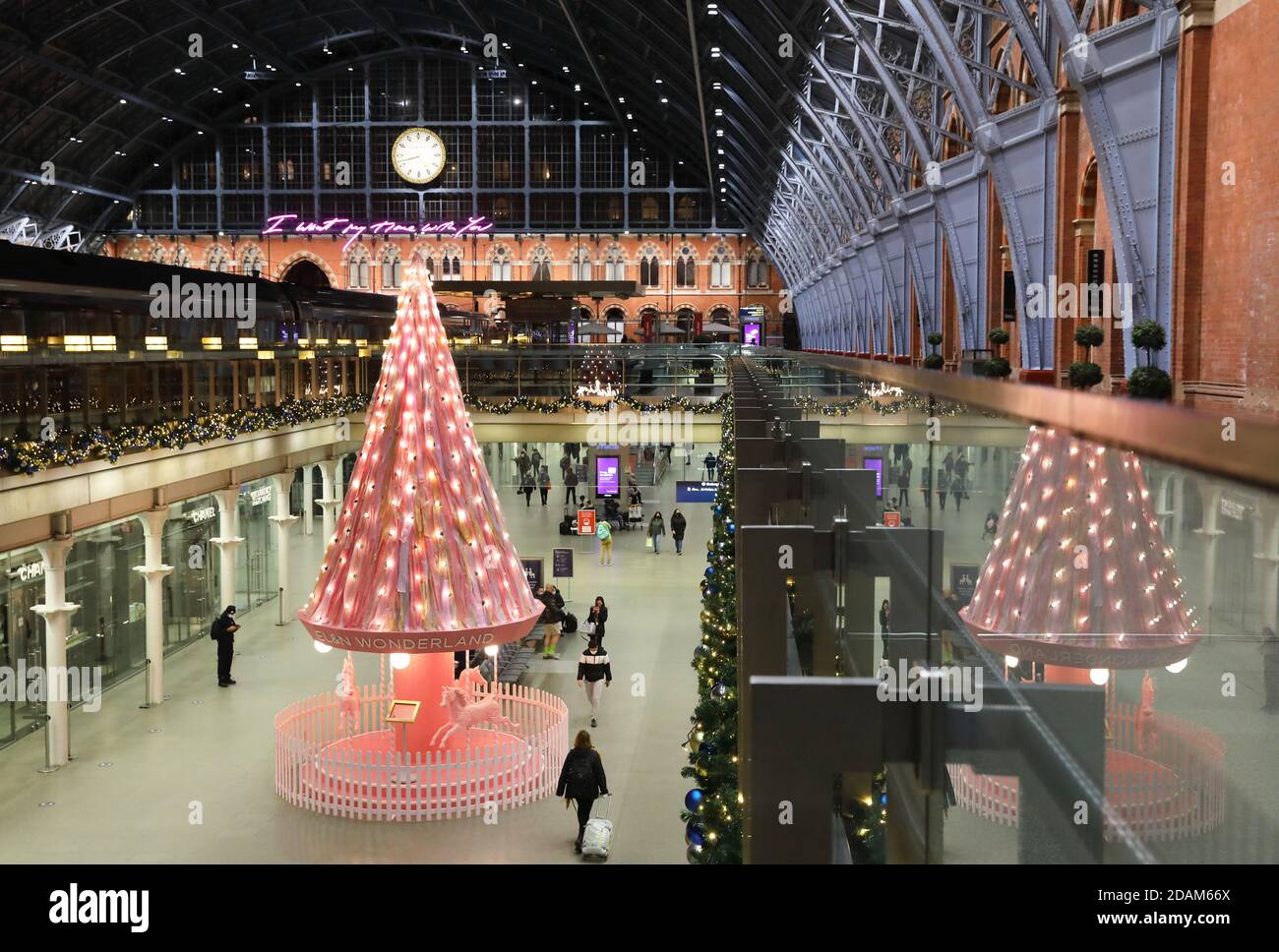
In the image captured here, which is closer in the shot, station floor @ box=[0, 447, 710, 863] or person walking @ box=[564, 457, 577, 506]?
station floor @ box=[0, 447, 710, 863]

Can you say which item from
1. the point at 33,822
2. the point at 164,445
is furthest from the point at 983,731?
the point at 164,445

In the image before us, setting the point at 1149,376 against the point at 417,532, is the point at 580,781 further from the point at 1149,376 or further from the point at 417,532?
A: the point at 1149,376

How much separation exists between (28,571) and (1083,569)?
1641 cm

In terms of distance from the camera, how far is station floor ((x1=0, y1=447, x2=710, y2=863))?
1187 cm

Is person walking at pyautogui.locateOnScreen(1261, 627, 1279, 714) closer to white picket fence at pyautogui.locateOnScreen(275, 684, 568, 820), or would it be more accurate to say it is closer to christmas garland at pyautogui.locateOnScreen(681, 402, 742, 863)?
christmas garland at pyautogui.locateOnScreen(681, 402, 742, 863)

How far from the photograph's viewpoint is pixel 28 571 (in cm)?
1558

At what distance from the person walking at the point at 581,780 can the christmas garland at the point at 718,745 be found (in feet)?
9.29

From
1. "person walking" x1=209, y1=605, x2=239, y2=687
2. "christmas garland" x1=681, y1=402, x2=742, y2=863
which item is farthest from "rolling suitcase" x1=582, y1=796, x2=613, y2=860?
"person walking" x1=209, y1=605, x2=239, y2=687

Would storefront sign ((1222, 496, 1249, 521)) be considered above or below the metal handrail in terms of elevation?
below

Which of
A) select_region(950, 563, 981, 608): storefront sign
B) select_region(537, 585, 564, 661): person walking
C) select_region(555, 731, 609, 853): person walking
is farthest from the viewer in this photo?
select_region(537, 585, 564, 661): person walking

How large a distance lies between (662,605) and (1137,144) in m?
12.6

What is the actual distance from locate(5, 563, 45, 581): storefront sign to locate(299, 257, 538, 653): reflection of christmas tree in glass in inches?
172
